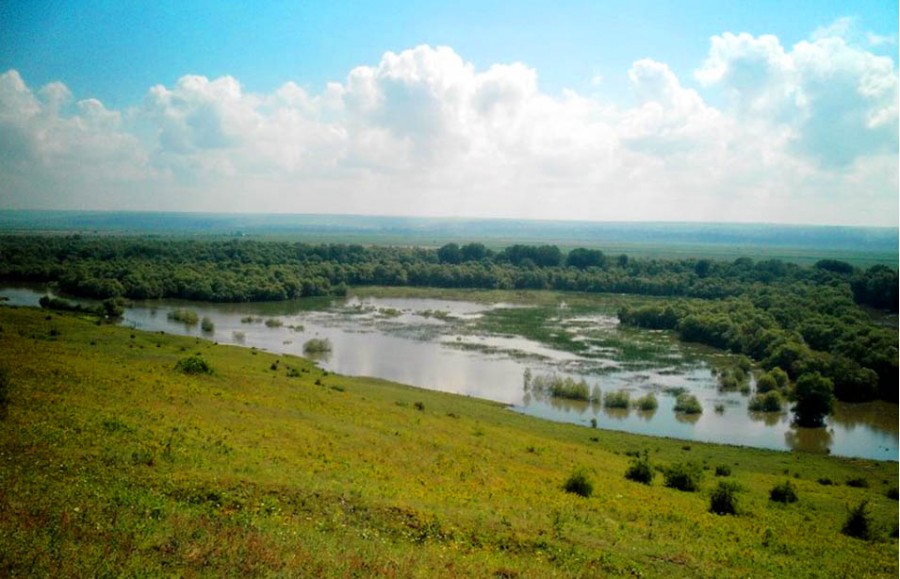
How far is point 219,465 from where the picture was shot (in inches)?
821

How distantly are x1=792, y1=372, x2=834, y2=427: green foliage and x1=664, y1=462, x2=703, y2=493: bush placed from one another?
32.7 metres

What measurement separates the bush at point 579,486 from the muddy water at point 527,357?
28696mm

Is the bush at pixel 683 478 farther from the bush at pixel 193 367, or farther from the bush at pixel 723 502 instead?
the bush at pixel 193 367

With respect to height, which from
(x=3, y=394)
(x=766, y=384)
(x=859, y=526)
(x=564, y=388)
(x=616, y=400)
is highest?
(x=3, y=394)

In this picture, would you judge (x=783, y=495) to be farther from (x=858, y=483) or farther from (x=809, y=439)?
(x=809, y=439)

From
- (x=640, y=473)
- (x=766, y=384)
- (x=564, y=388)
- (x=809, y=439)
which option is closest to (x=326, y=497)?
(x=640, y=473)

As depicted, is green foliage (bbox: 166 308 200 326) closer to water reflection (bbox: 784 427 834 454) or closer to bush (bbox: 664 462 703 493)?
bush (bbox: 664 462 703 493)

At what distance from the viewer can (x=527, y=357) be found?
265 feet

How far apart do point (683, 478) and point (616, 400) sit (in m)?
29.0

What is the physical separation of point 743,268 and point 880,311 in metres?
63.0

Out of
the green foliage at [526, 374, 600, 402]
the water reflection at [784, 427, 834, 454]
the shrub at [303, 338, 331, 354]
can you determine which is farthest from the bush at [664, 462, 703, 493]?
the shrub at [303, 338, 331, 354]

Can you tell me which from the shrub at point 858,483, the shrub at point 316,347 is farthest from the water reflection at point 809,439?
the shrub at point 316,347

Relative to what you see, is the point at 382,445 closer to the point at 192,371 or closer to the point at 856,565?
the point at 192,371

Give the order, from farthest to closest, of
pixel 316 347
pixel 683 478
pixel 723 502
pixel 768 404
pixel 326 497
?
pixel 316 347 → pixel 768 404 → pixel 683 478 → pixel 723 502 → pixel 326 497
